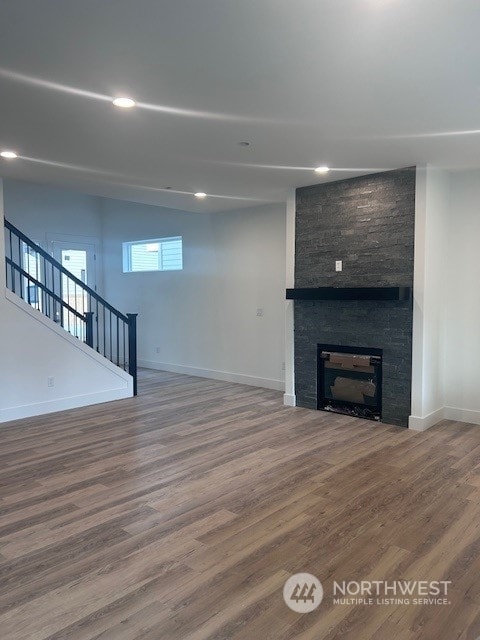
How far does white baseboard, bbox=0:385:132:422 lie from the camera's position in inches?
207

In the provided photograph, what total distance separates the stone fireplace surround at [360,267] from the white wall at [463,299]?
0.64m

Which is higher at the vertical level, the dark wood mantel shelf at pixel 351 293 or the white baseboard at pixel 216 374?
the dark wood mantel shelf at pixel 351 293

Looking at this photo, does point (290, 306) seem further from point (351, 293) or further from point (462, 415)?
point (462, 415)

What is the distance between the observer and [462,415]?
512 cm

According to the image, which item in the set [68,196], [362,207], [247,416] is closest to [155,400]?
[247,416]

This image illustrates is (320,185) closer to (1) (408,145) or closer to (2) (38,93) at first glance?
(1) (408,145)

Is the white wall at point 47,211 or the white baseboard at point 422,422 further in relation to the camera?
the white wall at point 47,211

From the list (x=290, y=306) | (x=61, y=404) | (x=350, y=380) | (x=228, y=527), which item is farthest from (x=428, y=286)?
(x=61, y=404)

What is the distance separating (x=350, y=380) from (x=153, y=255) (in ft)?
15.5

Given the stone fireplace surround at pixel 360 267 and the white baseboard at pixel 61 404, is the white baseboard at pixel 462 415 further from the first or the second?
the white baseboard at pixel 61 404

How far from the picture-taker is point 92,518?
297cm

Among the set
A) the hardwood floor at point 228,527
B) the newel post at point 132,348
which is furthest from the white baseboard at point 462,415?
the newel post at point 132,348

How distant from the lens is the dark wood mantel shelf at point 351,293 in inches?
185

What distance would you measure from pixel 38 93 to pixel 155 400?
404 cm
